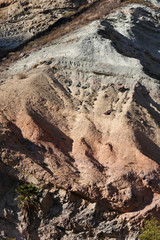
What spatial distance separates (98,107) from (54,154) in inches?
251

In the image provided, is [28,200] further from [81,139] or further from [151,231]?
[151,231]

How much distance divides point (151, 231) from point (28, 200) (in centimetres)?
741

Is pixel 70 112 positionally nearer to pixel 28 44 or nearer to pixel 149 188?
pixel 149 188

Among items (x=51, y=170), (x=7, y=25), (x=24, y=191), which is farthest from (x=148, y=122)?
(x=7, y=25)

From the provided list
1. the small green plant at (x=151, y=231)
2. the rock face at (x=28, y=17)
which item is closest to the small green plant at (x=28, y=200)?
the small green plant at (x=151, y=231)

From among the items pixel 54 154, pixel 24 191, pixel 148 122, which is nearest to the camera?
pixel 24 191

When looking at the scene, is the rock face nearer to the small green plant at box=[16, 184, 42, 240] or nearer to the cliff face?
the cliff face

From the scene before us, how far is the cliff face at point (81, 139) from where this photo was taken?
2947cm

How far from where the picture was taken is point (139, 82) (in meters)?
39.8

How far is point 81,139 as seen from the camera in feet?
107

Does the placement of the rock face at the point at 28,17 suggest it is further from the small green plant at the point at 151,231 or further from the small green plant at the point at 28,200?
the small green plant at the point at 151,231

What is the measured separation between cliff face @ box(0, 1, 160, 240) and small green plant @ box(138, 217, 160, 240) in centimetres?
101

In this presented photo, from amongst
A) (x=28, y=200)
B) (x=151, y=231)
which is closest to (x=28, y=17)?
(x=28, y=200)

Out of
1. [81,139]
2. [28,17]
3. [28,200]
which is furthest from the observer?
[28,17]
